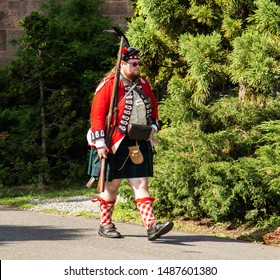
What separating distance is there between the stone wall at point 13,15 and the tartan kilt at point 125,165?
8.21 meters

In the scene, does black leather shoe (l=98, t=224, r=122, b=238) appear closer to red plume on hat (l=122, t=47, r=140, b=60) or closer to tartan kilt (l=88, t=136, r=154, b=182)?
tartan kilt (l=88, t=136, r=154, b=182)

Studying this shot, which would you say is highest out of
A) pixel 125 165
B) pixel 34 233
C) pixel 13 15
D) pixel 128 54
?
pixel 13 15

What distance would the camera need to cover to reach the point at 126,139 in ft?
27.3

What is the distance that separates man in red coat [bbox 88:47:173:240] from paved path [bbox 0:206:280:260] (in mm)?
265

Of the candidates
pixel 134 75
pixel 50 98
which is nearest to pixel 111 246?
pixel 134 75

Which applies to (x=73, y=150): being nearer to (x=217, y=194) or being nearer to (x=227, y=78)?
(x=227, y=78)

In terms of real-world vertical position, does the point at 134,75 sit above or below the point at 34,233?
above

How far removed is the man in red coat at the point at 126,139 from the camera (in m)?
8.19

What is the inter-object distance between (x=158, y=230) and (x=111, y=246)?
47cm

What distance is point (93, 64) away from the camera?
603 inches

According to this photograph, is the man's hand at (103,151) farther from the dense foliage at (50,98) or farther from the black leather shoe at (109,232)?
the dense foliage at (50,98)

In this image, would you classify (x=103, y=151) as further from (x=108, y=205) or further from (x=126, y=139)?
(x=108, y=205)

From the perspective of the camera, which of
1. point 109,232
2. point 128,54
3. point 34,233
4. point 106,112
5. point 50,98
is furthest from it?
point 50,98

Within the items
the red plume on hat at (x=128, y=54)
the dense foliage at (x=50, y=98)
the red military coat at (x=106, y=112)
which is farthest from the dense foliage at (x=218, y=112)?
the dense foliage at (x=50, y=98)
